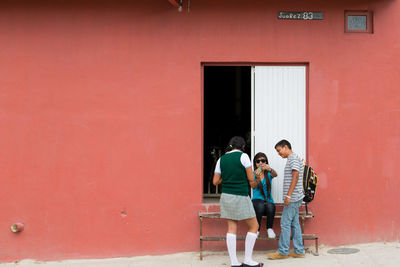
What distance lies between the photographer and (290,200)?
6.23m

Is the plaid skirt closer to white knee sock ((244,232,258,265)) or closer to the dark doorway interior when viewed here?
white knee sock ((244,232,258,265))

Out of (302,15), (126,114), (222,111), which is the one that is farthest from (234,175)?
(222,111)

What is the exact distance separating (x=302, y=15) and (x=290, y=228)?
301 centimetres

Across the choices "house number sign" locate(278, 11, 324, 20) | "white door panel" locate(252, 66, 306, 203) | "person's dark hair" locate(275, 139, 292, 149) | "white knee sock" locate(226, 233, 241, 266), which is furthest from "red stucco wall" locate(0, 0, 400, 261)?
"white knee sock" locate(226, 233, 241, 266)

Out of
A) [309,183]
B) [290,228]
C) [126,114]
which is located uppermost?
[126,114]

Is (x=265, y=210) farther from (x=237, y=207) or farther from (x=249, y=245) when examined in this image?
(x=237, y=207)

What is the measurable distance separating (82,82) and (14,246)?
2.51 meters

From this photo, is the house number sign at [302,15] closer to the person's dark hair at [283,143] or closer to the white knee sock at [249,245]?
the person's dark hair at [283,143]

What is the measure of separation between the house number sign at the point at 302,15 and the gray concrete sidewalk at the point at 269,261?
10.9 ft

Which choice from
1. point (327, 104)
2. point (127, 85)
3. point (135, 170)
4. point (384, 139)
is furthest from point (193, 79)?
point (384, 139)

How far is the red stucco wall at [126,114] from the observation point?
670 centimetres

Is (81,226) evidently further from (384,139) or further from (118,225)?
(384,139)

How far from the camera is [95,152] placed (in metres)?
6.73

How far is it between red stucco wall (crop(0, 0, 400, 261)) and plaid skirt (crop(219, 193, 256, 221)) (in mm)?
974
